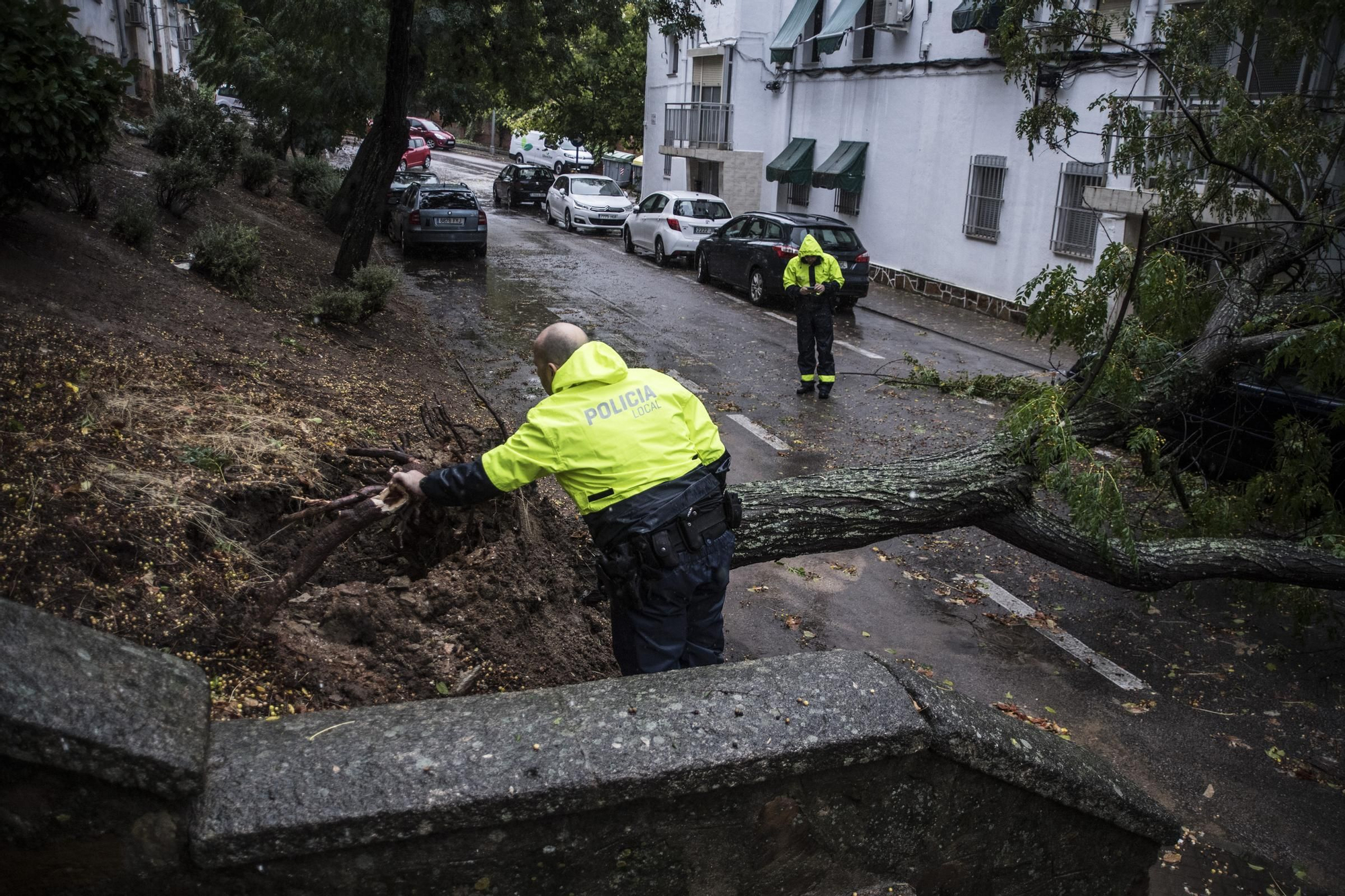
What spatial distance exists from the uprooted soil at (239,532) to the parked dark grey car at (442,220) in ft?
41.0

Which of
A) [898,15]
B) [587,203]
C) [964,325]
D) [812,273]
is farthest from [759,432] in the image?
[587,203]

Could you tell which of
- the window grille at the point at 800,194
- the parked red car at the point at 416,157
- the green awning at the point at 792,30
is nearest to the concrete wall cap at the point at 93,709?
the green awning at the point at 792,30

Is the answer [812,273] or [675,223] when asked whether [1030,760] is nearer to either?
[812,273]

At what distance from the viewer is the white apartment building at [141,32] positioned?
2012 cm

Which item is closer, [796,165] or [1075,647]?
[1075,647]

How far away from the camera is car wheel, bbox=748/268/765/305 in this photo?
1775cm

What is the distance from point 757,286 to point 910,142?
5.28 metres

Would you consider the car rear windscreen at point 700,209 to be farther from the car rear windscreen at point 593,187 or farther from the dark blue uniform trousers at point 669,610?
the dark blue uniform trousers at point 669,610

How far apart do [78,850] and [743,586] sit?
4823 mm

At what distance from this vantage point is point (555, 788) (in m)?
2.63

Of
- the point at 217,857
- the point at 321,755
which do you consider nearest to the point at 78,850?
the point at 217,857

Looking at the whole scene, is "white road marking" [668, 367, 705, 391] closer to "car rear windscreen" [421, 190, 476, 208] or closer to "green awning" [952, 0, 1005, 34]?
"green awning" [952, 0, 1005, 34]

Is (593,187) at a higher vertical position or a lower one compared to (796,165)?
lower

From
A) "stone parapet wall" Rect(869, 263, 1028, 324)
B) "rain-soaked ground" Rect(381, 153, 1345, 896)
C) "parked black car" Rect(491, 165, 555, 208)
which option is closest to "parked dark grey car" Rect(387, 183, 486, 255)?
"stone parapet wall" Rect(869, 263, 1028, 324)
